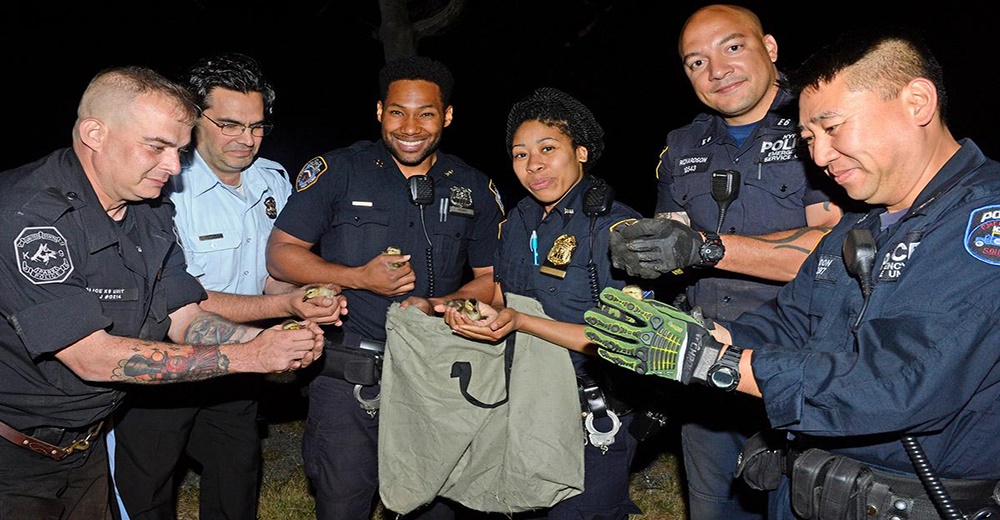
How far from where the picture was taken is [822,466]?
8.06 ft

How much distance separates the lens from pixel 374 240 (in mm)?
4020

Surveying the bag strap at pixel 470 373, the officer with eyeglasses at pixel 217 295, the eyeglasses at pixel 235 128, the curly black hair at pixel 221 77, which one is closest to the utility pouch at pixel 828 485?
the bag strap at pixel 470 373

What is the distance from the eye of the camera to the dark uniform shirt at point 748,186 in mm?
3428

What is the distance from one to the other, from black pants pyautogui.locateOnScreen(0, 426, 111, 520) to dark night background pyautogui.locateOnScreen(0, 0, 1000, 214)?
9.64 meters

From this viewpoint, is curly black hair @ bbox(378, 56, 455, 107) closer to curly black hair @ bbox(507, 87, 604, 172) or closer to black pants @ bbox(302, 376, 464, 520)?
curly black hair @ bbox(507, 87, 604, 172)

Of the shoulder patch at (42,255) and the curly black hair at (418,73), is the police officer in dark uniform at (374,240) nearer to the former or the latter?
the curly black hair at (418,73)

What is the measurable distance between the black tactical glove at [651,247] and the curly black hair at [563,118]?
81cm

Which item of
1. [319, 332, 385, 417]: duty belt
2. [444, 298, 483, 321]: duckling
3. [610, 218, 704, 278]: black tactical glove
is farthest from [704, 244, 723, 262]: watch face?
[319, 332, 385, 417]: duty belt

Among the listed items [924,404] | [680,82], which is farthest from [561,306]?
[680,82]

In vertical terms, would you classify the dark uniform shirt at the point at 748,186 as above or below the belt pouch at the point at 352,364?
above

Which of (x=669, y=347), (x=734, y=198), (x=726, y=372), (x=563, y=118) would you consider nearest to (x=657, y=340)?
(x=669, y=347)

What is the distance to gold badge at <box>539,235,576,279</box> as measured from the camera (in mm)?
3572

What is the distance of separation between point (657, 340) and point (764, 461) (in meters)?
0.82

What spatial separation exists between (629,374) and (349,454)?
1440mm
